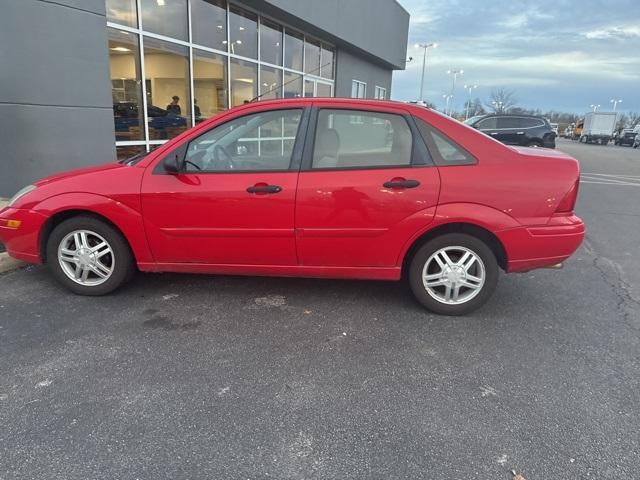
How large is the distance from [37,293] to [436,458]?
360 cm

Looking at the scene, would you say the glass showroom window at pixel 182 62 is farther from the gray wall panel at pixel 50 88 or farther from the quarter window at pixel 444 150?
the quarter window at pixel 444 150

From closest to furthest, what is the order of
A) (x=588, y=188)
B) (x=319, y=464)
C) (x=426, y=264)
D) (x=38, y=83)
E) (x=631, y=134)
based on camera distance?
1. (x=319, y=464)
2. (x=426, y=264)
3. (x=38, y=83)
4. (x=588, y=188)
5. (x=631, y=134)

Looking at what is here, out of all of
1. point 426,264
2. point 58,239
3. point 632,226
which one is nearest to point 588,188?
point 632,226

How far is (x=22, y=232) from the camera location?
3838 mm

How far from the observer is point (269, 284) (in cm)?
430

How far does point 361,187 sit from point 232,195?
1.01 metres

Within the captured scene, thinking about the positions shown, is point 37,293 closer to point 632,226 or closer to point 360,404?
point 360,404

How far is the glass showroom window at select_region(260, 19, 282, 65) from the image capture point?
→ 40.2 ft

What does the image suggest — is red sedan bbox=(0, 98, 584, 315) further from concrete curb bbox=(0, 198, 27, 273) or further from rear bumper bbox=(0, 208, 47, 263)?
concrete curb bbox=(0, 198, 27, 273)

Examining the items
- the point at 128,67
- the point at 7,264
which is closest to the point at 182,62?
the point at 128,67

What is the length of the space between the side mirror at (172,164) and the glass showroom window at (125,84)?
195 inches

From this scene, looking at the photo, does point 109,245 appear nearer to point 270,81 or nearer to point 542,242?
point 542,242

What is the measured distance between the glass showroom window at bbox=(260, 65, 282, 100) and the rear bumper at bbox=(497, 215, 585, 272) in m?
10.5

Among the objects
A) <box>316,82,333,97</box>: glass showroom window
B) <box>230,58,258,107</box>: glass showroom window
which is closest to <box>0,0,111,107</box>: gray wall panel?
<box>230,58,258,107</box>: glass showroom window
